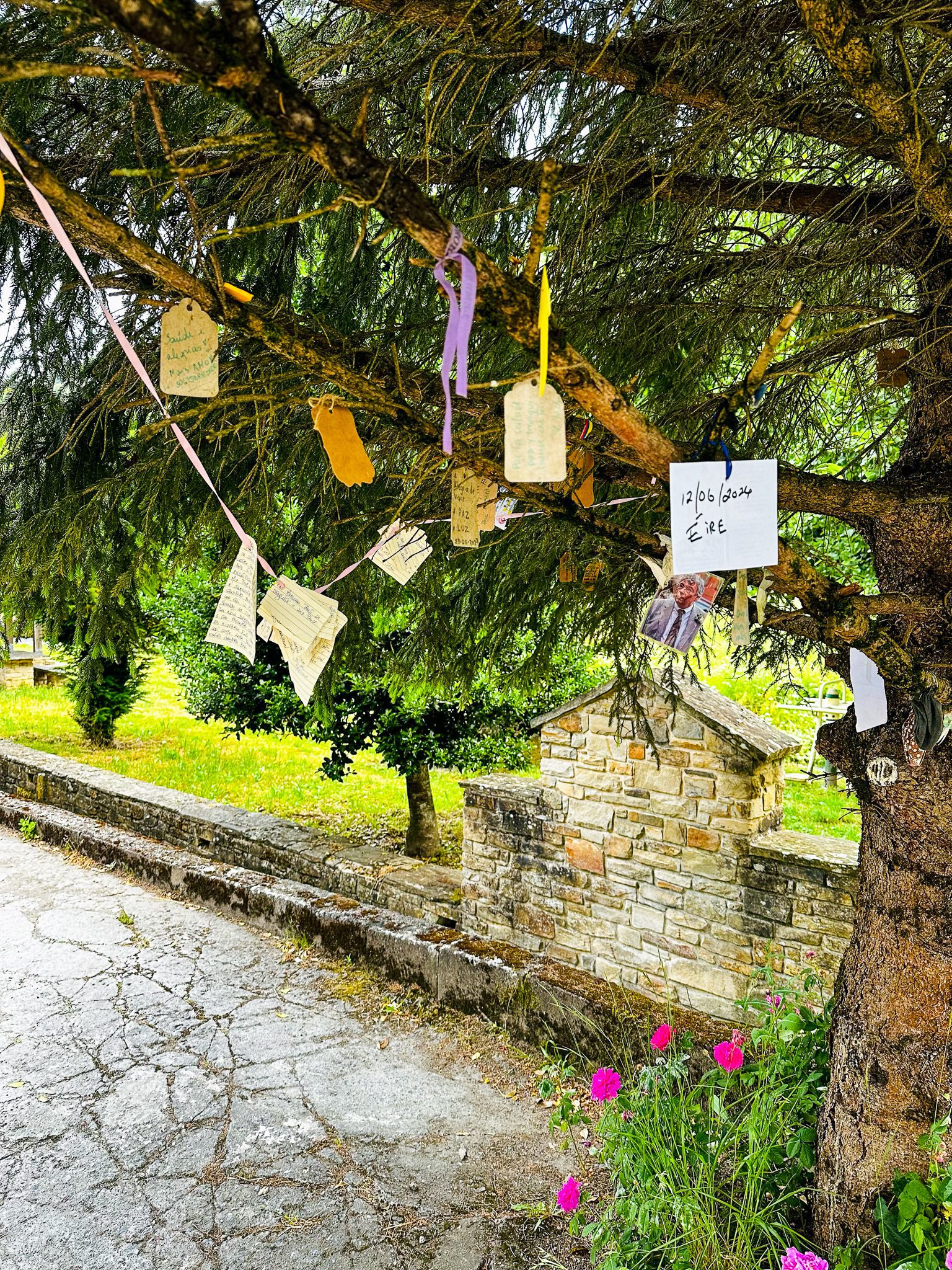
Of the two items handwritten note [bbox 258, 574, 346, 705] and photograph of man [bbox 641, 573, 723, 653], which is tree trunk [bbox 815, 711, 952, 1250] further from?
handwritten note [bbox 258, 574, 346, 705]

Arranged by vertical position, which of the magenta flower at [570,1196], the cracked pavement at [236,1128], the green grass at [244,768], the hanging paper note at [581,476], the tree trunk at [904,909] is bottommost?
the cracked pavement at [236,1128]

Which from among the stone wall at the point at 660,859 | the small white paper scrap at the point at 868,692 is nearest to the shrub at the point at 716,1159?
the stone wall at the point at 660,859

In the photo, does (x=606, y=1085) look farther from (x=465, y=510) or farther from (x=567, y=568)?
(x=465, y=510)

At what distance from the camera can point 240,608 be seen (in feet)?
6.70

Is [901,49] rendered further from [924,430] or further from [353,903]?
[353,903]

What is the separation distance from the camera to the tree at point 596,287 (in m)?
1.61

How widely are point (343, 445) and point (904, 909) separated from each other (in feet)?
5.95

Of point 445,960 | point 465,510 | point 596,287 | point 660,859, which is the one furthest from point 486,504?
point 445,960

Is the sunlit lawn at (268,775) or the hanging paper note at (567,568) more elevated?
the hanging paper note at (567,568)

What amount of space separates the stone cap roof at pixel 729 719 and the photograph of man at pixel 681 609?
4.80ft

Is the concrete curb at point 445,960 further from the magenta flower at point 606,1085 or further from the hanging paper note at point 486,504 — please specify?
the hanging paper note at point 486,504

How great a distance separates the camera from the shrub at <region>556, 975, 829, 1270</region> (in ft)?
7.01

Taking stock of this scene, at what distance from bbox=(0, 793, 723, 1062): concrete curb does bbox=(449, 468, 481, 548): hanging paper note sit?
5.85 ft

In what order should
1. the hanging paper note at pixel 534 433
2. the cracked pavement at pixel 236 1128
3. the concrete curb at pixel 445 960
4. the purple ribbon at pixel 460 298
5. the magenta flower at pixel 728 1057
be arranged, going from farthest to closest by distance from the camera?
the concrete curb at pixel 445 960, the cracked pavement at pixel 236 1128, the magenta flower at pixel 728 1057, the hanging paper note at pixel 534 433, the purple ribbon at pixel 460 298
